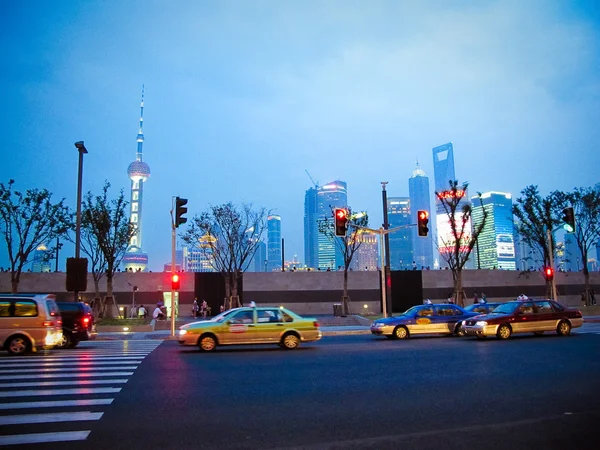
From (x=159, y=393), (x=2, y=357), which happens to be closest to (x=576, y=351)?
(x=159, y=393)

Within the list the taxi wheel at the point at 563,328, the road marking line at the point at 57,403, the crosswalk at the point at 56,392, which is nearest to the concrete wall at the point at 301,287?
the taxi wheel at the point at 563,328

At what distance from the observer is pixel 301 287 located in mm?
43750

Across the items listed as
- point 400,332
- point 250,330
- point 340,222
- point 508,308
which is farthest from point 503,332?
point 250,330

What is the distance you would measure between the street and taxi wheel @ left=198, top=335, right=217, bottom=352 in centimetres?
248

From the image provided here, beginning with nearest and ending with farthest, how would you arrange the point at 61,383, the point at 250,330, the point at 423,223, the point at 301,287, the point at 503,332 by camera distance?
the point at 61,383 → the point at 250,330 → the point at 503,332 → the point at 423,223 → the point at 301,287

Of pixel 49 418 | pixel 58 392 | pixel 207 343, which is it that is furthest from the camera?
pixel 207 343

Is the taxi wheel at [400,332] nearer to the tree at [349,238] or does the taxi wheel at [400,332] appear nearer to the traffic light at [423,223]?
the traffic light at [423,223]

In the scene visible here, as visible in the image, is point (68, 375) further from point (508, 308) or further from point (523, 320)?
point (523, 320)

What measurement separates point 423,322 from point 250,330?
27.2 feet

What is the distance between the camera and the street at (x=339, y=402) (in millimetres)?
6168

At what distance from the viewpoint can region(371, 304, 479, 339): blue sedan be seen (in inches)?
832

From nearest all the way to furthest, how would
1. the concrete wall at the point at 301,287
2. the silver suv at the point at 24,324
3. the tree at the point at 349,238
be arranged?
the silver suv at the point at 24,324 → the tree at the point at 349,238 → the concrete wall at the point at 301,287

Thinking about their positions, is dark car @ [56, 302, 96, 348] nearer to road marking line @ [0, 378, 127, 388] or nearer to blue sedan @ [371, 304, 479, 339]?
road marking line @ [0, 378, 127, 388]

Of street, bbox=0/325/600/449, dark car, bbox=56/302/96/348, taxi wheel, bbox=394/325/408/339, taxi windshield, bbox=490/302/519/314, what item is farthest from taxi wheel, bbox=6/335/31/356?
taxi windshield, bbox=490/302/519/314
